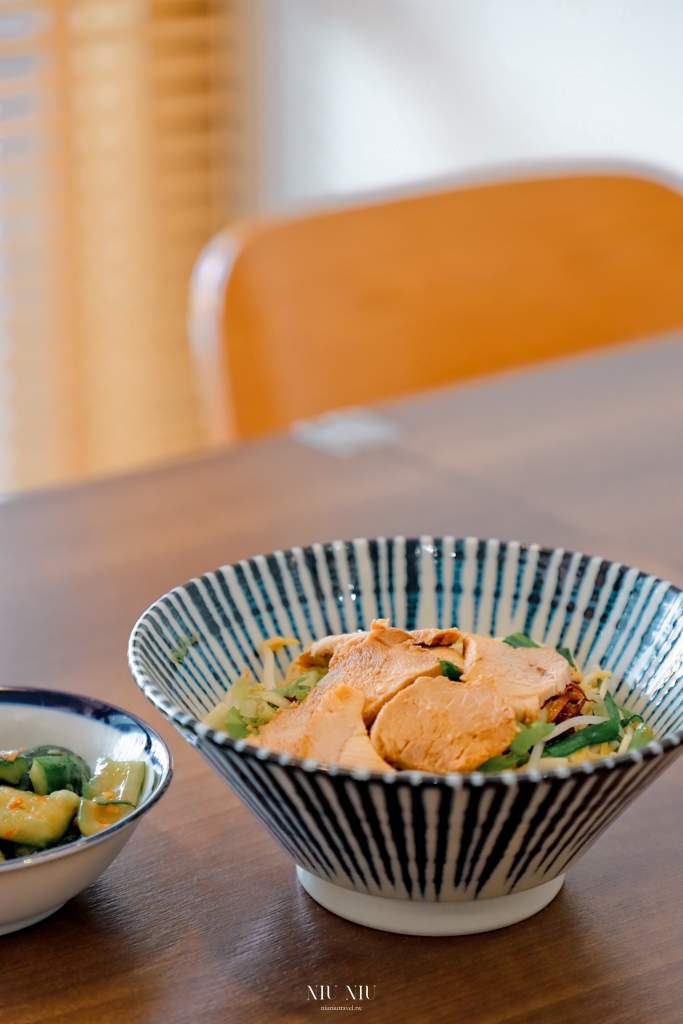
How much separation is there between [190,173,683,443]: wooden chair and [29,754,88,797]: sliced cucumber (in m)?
0.80

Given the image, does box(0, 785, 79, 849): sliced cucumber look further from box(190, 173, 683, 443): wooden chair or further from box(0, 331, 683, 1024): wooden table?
box(190, 173, 683, 443): wooden chair

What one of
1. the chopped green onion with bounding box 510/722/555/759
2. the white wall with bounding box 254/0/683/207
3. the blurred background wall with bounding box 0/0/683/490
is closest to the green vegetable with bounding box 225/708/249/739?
the chopped green onion with bounding box 510/722/555/759

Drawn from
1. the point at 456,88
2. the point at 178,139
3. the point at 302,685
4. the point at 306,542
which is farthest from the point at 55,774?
the point at 178,139

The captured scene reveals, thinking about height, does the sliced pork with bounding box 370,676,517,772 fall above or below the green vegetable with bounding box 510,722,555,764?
above

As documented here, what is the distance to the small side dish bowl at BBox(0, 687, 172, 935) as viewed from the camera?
1.63 feet

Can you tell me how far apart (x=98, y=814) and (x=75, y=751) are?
66mm

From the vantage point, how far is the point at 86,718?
0.60 m

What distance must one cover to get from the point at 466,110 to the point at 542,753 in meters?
1.83

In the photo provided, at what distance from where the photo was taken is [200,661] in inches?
23.2

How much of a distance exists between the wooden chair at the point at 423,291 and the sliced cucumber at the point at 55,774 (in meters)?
0.80

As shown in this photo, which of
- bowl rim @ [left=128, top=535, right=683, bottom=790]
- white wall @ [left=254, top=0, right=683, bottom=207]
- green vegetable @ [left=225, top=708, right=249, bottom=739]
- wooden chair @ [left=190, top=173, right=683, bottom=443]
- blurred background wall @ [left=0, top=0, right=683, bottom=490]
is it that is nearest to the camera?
bowl rim @ [left=128, top=535, right=683, bottom=790]

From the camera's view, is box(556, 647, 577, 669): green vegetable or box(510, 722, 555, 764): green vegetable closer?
box(510, 722, 555, 764): green vegetable

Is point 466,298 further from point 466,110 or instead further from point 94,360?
point 94,360

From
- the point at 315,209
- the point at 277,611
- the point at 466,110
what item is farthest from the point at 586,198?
the point at 277,611
